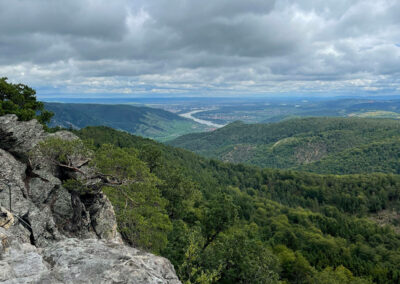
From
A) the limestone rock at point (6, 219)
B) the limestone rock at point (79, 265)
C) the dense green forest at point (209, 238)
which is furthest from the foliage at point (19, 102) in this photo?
the limestone rock at point (79, 265)

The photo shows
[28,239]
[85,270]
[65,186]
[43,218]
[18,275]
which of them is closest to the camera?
[18,275]

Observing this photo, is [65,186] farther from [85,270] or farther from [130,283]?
[130,283]

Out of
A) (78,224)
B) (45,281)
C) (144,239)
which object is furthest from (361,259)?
(45,281)

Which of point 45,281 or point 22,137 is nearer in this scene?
point 45,281

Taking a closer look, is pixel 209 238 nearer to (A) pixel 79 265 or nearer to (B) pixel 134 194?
(B) pixel 134 194

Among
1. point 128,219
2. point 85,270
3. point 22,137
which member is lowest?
point 128,219

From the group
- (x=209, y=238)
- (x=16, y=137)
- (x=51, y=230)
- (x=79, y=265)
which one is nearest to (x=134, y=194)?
(x=51, y=230)
